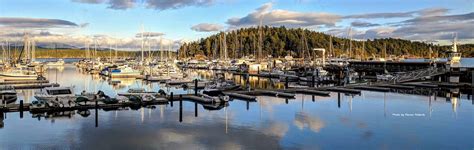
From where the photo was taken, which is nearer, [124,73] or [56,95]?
[56,95]

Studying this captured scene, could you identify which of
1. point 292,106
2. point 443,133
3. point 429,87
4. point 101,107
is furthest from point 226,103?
point 429,87

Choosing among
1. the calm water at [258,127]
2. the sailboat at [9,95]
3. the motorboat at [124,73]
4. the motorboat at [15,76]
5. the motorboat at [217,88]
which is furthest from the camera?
the motorboat at [124,73]

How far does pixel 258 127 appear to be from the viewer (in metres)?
28.3

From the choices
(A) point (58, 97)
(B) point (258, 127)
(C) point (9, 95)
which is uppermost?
(A) point (58, 97)

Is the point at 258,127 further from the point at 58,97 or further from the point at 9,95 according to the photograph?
the point at 9,95

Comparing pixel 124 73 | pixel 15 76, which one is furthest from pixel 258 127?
pixel 124 73

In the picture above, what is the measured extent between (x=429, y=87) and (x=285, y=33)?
448 feet

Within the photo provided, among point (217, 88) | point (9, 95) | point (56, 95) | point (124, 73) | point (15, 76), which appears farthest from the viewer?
point (124, 73)

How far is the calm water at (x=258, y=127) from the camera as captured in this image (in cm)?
2353

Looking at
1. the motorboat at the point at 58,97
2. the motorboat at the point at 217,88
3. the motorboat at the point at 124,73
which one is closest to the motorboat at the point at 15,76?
the motorboat at the point at 124,73

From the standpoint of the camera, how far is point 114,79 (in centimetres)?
7469

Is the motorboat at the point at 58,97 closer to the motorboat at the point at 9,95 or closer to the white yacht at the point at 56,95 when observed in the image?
the white yacht at the point at 56,95

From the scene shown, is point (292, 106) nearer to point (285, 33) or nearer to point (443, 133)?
point (443, 133)

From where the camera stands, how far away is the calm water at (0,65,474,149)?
926 inches
